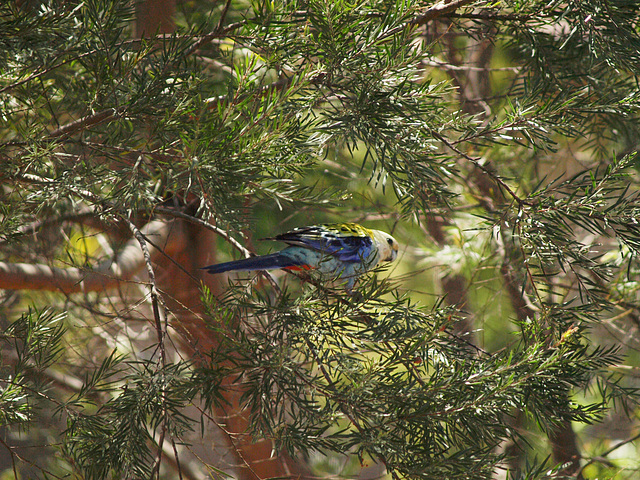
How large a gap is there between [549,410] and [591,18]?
0.64 meters

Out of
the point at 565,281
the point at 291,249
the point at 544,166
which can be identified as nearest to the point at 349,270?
the point at 291,249

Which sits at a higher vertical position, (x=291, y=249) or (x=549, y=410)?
(x=291, y=249)

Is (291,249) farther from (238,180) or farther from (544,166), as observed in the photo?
(544,166)

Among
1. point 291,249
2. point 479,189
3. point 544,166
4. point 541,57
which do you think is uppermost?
point 541,57

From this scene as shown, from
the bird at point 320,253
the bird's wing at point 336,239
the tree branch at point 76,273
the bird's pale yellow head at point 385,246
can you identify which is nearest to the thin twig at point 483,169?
the bird at point 320,253

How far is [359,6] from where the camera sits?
824 millimetres

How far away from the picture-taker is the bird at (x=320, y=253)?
1.08m

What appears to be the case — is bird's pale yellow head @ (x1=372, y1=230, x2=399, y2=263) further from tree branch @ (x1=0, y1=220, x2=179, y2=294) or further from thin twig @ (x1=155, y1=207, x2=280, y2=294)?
tree branch @ (x1=0, y1=220, x2=179, y2=294)

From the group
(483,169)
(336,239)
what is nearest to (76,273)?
(336,239)

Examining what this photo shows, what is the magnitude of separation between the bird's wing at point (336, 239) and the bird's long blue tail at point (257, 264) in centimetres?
7

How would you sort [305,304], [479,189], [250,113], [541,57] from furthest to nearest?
[479,189] < [541,57] < [305,304] < [250,113]

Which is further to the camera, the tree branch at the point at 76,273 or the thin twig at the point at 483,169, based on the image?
the tree branch at the point at 76,273

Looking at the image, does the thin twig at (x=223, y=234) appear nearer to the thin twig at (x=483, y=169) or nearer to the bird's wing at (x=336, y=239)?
the bird's wing at (x=336, y=239)

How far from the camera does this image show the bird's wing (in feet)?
4.06
